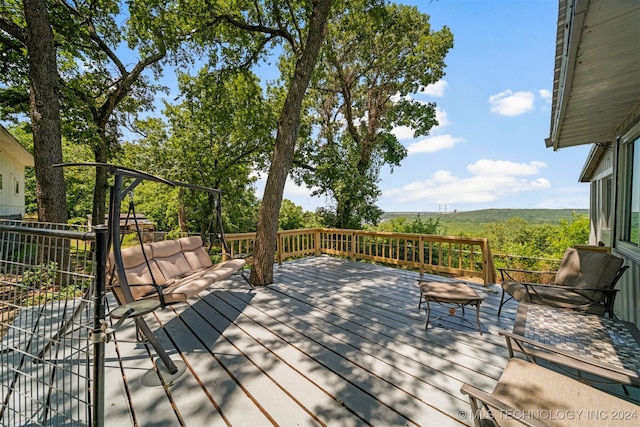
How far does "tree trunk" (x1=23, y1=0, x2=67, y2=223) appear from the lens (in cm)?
465

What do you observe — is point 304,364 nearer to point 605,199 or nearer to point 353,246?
point 353,246

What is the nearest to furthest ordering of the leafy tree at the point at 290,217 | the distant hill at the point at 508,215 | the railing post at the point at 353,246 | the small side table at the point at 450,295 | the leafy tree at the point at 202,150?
the small side table at the point at 450,295
the railing post at the point at 353,246
the leafy tree at the point at 202,150
the distant hill at the point at 508,215
the leafy tree at the point at 290,217

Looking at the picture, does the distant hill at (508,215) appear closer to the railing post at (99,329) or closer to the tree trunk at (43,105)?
the tree trunk at (43,105)

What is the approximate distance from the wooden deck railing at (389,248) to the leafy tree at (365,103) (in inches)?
98.1

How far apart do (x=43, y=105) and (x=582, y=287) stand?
8.19m

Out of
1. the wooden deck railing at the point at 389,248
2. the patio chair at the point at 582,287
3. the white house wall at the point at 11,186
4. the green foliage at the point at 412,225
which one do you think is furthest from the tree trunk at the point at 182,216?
the patio chair at the point at 582,287

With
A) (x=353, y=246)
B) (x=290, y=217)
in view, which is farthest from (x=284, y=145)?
(x=290, y=217)

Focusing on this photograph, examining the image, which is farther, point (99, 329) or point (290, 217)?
point (290, 217)

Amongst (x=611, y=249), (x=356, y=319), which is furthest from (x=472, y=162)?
(x=356, y=319)

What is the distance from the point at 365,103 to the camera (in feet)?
32.2

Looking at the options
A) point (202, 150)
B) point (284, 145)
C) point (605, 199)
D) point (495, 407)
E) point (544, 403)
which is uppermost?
point (202, 150)

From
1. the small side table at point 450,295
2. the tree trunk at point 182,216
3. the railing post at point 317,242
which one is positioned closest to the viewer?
the small side table at point 450,295

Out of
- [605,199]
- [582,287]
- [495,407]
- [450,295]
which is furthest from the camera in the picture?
[605,199]

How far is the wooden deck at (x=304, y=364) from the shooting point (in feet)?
5.91
